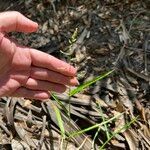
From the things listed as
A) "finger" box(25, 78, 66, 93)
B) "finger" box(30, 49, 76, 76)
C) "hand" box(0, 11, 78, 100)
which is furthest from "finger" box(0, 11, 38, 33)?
"finger" box(25, 78, 66, 93)

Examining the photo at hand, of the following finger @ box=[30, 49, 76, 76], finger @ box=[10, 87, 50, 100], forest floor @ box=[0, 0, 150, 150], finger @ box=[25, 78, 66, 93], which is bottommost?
forest floor @ box=[0, 0, 150, 150]

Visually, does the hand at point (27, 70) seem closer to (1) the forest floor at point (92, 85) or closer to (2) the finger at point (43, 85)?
(2) the finger at point (43, 85)

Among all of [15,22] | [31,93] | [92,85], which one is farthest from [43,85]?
[92,85]

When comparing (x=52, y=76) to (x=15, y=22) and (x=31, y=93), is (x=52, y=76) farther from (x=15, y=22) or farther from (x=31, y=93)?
(x=15, y=22)

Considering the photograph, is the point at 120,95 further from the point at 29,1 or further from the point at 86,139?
the point at 29,1

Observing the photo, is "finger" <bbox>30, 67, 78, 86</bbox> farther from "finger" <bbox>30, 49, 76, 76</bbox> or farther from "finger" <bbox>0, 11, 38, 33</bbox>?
"finger" <bbox>0, 11, 38, 33</bbox>

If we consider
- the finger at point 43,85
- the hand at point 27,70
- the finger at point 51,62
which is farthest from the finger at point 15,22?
the finger at point 43,85

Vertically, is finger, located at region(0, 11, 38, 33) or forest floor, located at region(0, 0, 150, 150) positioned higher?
finger, located at region(0, 11, 38, 33)
